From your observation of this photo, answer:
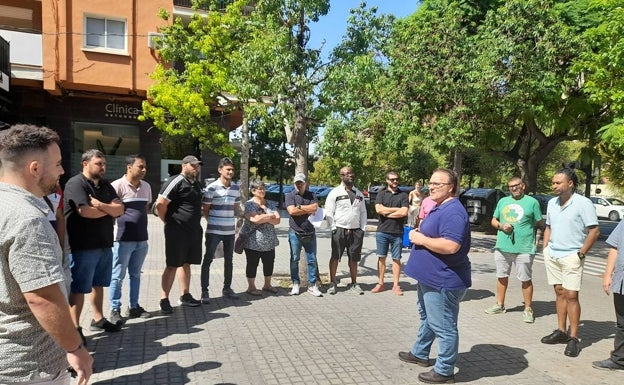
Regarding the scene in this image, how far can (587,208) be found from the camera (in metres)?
4.85

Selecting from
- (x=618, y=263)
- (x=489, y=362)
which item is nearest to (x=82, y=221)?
(x=489, y=362)

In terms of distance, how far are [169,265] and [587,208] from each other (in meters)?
4.96

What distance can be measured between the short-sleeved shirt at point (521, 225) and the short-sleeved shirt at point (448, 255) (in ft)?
7.69

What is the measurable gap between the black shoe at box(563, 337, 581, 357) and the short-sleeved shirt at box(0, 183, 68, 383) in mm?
4780

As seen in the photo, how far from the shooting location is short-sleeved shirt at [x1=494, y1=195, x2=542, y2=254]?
230 inches

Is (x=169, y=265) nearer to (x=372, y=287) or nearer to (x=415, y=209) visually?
(x=372, y=287)

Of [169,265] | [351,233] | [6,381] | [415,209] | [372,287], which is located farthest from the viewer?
[415,209]

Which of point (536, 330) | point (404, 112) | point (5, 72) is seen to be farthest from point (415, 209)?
point (5, 72)

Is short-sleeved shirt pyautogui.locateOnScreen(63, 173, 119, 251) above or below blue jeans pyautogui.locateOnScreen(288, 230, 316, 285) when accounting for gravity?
above

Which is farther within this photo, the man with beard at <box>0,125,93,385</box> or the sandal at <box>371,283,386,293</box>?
the sandal at <box>371,283,386,293</box>

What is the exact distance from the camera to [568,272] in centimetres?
485

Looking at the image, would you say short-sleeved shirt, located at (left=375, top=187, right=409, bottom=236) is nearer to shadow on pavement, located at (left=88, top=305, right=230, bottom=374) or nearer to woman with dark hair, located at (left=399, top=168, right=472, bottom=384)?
shadow on pavement, located at (left=88, top=305, right=230, bottom=374)

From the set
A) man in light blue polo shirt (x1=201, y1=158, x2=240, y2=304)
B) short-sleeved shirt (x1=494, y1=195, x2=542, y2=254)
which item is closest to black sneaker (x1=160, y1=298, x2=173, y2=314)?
man in light blue polo shirt (x1=201, y1=158, x2=240, y2=304)

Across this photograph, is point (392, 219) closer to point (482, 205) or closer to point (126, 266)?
point (126, 266)
